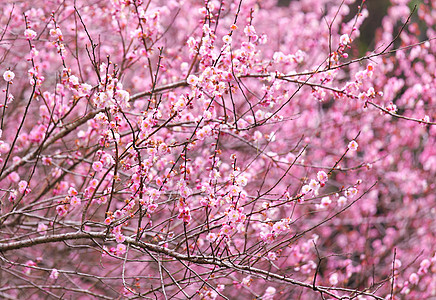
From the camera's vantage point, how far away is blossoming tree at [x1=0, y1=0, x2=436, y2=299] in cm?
423

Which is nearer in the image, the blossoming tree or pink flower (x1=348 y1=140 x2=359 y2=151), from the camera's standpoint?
pink flower (x1=348 y1=140 x2=359 y2=151)

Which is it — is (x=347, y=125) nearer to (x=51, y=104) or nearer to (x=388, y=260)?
(x=388, y=260)

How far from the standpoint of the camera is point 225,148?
22.6 feet

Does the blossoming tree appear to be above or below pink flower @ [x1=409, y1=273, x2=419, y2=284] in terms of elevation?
above

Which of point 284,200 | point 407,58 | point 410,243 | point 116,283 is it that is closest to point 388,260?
point 410,243

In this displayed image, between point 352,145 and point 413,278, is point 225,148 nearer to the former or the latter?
point 413,278

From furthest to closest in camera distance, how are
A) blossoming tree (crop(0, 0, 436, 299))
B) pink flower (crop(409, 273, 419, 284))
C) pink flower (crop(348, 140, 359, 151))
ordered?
pink flower (crop(409, 273, 419, 284)) → blossoming tree (crop(0, 0, 436, 299)) → pink flower (crop(348, 140, 359, 151))

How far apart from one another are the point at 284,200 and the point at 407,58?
7003 millimetres

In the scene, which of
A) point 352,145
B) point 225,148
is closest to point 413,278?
point 352,145

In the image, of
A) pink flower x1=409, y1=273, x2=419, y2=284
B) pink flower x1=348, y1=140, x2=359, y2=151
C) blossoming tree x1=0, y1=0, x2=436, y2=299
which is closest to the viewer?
pink flower x1=348, y1=140, x2=359, y2=151

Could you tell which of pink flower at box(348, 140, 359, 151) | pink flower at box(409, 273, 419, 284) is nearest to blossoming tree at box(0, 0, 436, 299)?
pink flower at box(409, 273, 419, 284)

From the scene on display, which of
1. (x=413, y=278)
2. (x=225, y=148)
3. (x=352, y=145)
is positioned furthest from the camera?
(x=225, y=148)

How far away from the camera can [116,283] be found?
6.19 m

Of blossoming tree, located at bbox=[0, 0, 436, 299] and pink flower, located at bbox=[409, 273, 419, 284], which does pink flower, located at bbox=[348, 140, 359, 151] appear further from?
pink flower, located at bbox=[409, 273, 419, 284]
